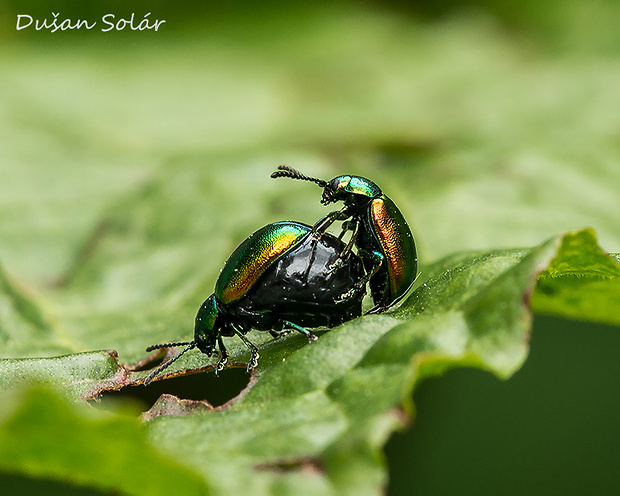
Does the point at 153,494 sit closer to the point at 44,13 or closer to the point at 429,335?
the point at 429,335

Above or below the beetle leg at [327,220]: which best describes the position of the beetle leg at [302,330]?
below

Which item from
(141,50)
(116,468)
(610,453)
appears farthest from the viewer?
(141,50)

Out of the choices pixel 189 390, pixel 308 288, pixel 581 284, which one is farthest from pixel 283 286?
pixel 581 284

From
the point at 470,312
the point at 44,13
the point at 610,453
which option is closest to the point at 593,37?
the point at 610,453

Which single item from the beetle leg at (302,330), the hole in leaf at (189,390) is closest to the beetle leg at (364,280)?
the beetle leg at (302,330)

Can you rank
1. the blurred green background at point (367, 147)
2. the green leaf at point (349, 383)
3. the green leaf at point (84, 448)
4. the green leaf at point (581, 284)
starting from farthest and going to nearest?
1. the blurred green background at point (367, 147)
2. the green leaf at point (581, 284)
3. the green leaf at point (349, 383)
4. the green leaf at point (84, 448)

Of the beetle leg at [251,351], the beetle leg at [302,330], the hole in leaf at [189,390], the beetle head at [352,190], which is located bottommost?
the hole in leaf at [189,390]

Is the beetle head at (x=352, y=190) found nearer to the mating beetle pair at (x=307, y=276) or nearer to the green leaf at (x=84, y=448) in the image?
the mating beetle pair at (x=307, y=276)

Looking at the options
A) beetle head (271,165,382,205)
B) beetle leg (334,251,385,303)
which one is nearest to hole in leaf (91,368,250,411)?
beetle leg (334,251,385,303)
